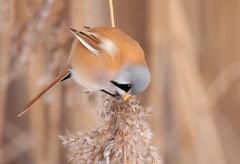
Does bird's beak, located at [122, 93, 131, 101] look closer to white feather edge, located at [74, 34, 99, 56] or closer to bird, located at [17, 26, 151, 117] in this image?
bird, located at [17, 26, 151, 117]

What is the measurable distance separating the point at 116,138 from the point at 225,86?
635 millimetres

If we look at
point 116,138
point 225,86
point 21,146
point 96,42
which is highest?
point 225,86

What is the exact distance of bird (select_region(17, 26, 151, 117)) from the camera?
79 cm

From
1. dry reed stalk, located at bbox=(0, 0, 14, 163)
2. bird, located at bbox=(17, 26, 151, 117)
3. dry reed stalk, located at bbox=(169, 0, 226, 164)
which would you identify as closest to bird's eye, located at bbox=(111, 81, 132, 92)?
bird, located at bbox=(17, 26, 151, 117)

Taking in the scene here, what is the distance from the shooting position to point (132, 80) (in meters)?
0.77

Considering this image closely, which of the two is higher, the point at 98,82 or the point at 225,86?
the point at 225,86

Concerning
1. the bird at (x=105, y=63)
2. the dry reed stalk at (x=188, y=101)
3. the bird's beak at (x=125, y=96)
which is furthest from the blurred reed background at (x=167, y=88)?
the bird's beak at (x=125, y=96)

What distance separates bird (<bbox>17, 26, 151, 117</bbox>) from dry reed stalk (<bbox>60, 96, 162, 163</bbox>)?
21 millimetres

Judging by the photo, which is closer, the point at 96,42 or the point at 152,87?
the point at 96,42

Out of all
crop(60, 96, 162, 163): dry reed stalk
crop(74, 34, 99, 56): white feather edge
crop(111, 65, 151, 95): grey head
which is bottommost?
crop(60, 96, 162, 163): dry reed stalk

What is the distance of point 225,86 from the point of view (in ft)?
4.39

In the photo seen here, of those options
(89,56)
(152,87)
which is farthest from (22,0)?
(152,87)

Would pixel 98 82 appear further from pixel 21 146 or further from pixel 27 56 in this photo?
pixel 21 146

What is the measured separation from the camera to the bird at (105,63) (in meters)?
0.79
